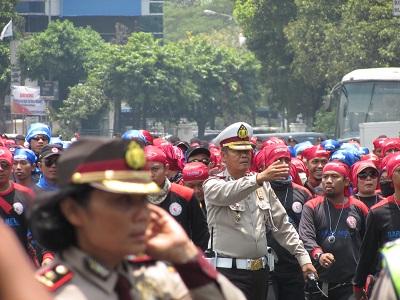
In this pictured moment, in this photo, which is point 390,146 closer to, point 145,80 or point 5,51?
point 145,80

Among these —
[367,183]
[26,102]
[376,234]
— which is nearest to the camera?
[376,234]

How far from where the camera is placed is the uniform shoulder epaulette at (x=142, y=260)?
13.7 feet

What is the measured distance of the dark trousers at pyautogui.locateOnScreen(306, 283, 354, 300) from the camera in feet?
36.4

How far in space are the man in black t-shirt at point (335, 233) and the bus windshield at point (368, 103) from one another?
69.4 ft

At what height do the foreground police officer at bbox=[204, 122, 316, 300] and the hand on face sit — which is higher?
the hand on face

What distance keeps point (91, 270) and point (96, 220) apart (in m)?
0.15

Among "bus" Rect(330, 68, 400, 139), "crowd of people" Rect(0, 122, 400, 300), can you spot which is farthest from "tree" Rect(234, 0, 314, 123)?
"crowd of people" Rect(0, 122, 400, 300)

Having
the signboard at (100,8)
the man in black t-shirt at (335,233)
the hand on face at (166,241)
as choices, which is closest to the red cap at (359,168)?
the man in black t-shirt at (335,233)

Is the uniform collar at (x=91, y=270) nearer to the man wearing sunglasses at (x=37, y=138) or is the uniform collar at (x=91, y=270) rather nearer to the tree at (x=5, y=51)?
the man wearing sunglasses at (x=37, y=138)

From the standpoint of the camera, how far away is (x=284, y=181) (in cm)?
1207

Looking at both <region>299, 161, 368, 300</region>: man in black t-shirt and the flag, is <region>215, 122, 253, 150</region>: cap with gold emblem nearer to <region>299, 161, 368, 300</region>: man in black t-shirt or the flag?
<region>299, 161, 368, 300</region>: man in black t-shirt

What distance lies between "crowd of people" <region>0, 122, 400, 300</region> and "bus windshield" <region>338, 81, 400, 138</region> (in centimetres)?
1551

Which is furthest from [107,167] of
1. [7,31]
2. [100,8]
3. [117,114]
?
[100,8]

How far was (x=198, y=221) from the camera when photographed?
10.1 m
